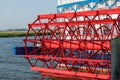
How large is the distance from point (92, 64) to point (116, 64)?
8.03m

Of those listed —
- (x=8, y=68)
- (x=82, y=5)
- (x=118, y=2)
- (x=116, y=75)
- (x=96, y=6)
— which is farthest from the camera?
(x=8, y=68)

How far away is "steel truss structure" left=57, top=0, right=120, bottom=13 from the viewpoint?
19.3 m

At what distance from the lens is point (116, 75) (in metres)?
9.75

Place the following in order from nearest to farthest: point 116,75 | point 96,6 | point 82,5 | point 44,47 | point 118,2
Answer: point 116,75 < point 44,47 < point 118,2 < point 96,6 < point 82,5

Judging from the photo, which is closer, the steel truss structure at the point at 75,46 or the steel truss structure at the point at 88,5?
the steel truss structure at the point at 75,46

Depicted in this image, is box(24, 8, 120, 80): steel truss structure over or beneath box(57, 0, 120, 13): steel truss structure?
beneath

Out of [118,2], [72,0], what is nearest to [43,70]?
[118,2]

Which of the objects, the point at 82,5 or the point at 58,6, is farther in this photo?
the point at 58,6

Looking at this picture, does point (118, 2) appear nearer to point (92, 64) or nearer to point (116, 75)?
point (92, 64)

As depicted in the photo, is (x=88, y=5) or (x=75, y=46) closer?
(x=75, y=46)

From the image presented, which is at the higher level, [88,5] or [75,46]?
[88,5]

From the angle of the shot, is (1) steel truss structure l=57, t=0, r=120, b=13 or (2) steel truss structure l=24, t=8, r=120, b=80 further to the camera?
(1) steel truss structure l=57, t=0, r=120, b=13

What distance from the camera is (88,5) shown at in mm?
21016

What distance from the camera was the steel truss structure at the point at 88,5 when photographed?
760 inches
